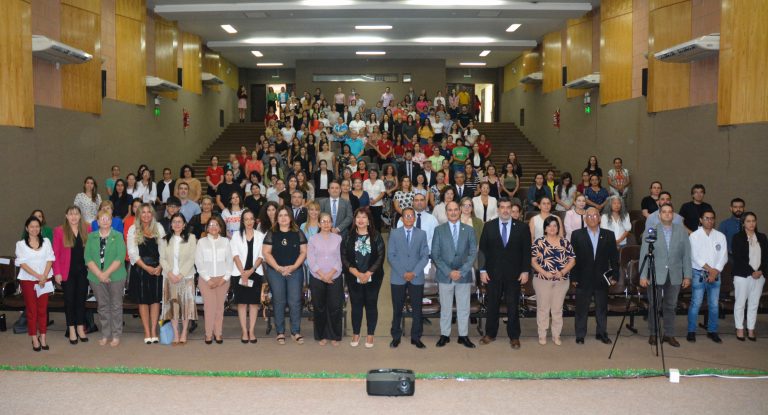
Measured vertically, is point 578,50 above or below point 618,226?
above

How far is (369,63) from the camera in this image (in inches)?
1166

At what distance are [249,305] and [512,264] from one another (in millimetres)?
3135

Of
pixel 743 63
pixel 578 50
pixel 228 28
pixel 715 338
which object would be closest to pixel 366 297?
pixel 715 338

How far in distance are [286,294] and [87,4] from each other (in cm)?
904

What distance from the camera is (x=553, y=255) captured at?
27.6ft

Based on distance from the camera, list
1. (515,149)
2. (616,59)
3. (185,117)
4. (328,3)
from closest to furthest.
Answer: (616,59) < (328,3) < (185,117) < (515,149)

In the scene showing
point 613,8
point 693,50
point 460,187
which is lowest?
point 460,187

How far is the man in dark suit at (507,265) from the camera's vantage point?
8438mm

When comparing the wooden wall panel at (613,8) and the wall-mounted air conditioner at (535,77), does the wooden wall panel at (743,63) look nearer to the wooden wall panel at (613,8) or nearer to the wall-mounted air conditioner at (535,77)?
the wooden wall panel at (613,8)

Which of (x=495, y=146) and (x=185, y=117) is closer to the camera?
(x=185, y=117)

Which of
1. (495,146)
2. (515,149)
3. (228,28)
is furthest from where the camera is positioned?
(495,146)

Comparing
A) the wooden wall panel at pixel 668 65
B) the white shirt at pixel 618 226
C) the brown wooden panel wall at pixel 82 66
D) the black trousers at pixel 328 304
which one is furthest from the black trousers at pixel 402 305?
the brown wooden panel wall at pixel 82 66

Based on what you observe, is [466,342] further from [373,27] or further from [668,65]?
[373,27]

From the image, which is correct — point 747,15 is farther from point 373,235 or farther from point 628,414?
point 628,414
